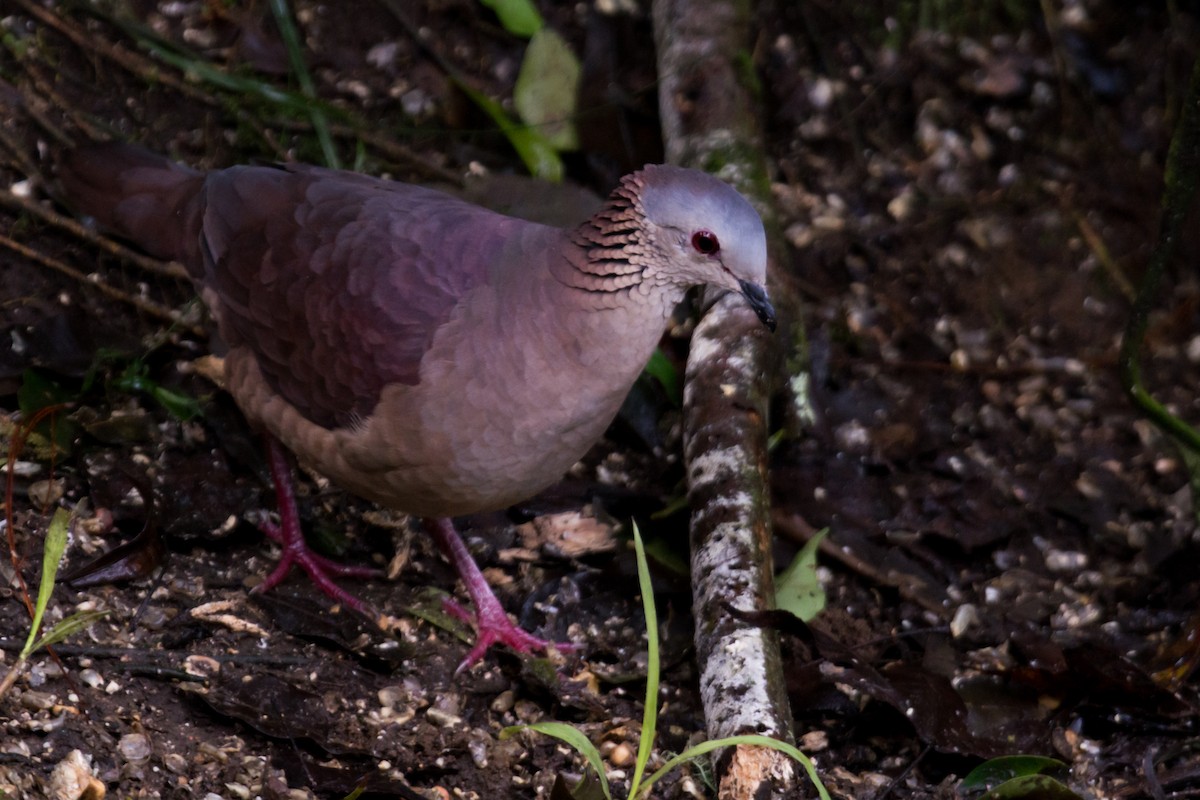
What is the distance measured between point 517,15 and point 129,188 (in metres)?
1.83

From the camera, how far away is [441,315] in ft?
9.89

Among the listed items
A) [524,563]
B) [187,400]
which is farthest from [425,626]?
[187,400]

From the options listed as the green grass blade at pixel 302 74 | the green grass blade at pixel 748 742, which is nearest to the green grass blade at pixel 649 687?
the green grass blade at pixel 748 742

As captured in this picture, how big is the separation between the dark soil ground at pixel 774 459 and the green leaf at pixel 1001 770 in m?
0.05

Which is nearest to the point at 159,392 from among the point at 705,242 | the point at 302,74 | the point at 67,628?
the point at 67,628

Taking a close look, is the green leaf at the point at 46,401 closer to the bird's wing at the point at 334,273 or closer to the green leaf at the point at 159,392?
the green leaf at the point at 159,392

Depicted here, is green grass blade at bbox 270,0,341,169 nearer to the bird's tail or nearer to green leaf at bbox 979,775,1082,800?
the bird's tail

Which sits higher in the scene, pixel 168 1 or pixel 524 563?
pixel 168 1

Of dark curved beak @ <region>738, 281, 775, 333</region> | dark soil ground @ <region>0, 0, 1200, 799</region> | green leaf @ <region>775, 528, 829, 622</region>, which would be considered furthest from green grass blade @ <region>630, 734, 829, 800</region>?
dark curved beak @ <region>738, 281, 775, 333</region>

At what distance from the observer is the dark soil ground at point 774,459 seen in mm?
2975

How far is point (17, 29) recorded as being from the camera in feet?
13.9

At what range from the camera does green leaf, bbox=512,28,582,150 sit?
472 cm

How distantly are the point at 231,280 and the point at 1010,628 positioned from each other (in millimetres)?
2405

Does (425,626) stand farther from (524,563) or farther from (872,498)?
(872,498)
